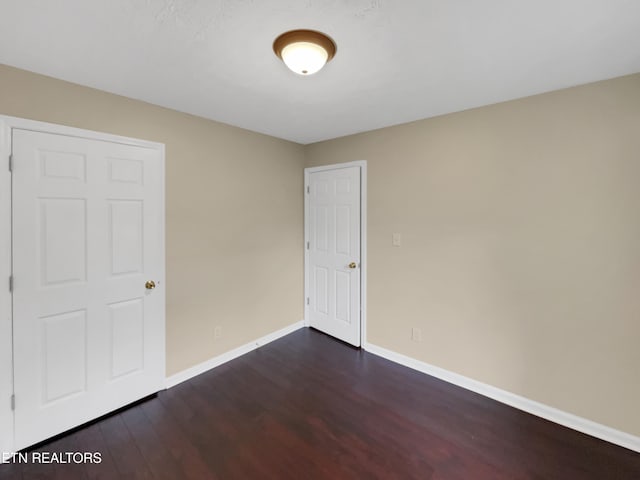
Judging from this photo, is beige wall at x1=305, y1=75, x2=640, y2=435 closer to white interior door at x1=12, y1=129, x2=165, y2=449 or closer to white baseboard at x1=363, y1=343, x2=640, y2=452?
white baseboard at x1=363, y1=343, x2=640, y2=452

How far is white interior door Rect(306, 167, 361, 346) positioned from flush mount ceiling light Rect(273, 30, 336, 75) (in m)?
1.62

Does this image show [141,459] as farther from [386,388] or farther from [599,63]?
[599,63]

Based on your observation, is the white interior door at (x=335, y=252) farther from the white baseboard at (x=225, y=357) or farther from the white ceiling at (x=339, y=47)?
the white ceiling at (x=339, y=47)

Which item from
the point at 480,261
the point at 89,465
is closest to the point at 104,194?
the point at 89,465

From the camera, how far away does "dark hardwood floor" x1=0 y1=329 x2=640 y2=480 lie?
162cm

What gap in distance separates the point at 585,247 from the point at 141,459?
3116 millimetres

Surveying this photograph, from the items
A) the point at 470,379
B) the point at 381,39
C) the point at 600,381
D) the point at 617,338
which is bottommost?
the point at 470,379

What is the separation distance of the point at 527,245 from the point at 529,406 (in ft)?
3.93

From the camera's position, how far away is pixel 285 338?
3283 mm

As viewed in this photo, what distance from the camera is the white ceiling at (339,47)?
1.21 metres

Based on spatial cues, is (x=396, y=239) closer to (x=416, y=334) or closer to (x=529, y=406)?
(x=416, y=334)

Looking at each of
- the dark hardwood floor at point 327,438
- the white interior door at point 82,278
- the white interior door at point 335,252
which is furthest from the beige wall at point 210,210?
the dark hardwood floor at point 327,438

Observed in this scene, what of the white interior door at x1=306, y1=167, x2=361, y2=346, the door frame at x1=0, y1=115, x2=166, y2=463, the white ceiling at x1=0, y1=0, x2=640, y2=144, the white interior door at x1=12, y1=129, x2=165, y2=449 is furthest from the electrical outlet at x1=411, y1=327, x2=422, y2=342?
the door frame at x1=0, y1=115, x2=166, y2=463

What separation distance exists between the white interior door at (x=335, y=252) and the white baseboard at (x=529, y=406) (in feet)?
2.18
